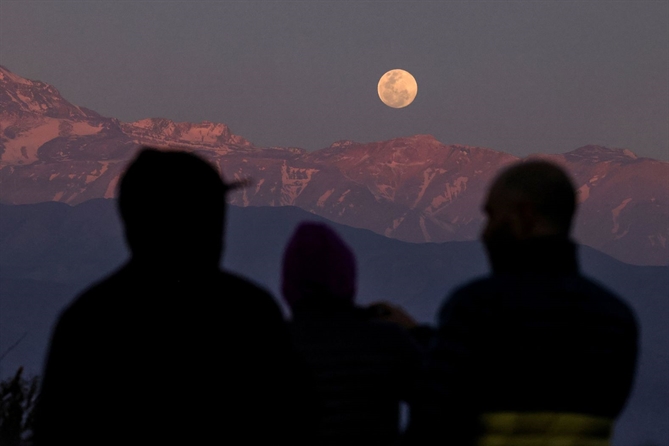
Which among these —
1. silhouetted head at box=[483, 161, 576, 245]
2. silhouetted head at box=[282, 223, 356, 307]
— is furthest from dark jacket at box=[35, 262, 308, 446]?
silhouetted head at box=[282, 223, 356, 307]

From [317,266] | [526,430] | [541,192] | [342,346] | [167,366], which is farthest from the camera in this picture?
[342,346]

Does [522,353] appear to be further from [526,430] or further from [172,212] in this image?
[172,212]

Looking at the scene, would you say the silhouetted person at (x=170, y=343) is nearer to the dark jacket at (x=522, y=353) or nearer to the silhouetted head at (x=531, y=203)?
the dark jacket at (x=522, y=353)

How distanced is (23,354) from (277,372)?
156625mm

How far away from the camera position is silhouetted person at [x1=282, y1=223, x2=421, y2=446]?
3.04 meters

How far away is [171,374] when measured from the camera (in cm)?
217

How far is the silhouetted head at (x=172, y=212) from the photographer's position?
86.7 inches

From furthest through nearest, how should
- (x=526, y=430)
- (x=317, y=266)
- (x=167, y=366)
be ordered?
1. (x=317, y=266)
2. (x=526, y=430)
3. (x=167, y=366)

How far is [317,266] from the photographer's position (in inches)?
120

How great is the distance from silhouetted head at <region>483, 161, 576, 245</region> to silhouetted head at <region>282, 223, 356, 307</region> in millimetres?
693

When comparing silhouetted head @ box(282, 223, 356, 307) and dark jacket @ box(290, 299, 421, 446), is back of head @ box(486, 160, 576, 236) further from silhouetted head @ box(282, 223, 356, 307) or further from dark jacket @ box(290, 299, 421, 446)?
dark jacket @ box(290, 299, 421, 446)

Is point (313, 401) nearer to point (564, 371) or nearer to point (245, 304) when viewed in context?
point (245, 304)

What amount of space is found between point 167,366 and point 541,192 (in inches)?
38.3

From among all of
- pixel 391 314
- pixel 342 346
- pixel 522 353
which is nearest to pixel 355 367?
pixel 342 346
